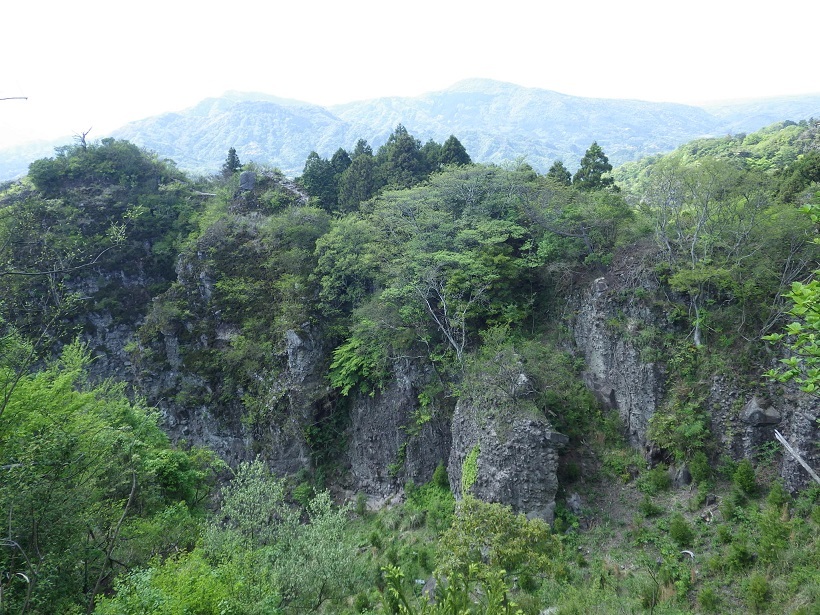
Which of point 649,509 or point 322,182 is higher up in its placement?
point 322,182

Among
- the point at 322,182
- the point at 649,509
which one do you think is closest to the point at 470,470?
the point at 649,509

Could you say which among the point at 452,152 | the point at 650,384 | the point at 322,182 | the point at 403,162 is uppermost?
the point at 452,152

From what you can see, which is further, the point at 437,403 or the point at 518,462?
the point at 437,403

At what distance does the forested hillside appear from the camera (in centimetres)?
1008

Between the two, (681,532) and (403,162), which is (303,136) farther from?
(681,532)

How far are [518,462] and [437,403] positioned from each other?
5.58 metres

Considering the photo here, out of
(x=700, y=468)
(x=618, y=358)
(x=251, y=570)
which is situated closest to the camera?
(x=251, y=570)

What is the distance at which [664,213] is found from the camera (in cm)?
1777

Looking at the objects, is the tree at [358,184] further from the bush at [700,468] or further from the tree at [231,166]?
the bush at [700,468]

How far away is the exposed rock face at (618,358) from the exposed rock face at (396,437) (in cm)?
701

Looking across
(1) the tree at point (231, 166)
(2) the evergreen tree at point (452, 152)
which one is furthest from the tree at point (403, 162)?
(1) the tree at point (231, 166)

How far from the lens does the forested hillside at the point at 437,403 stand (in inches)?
397

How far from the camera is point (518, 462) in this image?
1612 cm

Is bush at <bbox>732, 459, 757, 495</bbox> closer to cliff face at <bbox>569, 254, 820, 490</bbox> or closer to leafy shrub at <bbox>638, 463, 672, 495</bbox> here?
cliff face at <bbox>569, 254, 820, 490</bbox>
